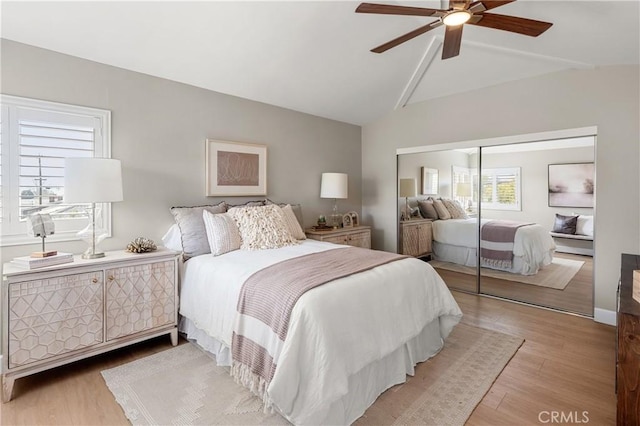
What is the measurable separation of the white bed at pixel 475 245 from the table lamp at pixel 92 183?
12.7 feet

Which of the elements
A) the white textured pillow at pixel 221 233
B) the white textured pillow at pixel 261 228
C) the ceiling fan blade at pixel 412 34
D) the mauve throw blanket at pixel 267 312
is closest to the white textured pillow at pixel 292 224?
the white textured pillow at pixel 261 228

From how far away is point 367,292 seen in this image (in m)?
2.03

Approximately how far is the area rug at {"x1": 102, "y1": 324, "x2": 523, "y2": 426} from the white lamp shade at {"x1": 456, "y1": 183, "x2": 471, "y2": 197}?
2.00 m

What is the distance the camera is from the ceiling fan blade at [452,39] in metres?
2.20

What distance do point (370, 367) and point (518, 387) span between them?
107cm

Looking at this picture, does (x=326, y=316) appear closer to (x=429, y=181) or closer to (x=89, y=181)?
(x=89, y=181)

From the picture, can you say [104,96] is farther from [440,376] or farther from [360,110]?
[440,376]

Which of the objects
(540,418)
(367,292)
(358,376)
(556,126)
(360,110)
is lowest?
(540,418)

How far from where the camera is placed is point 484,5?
1.88 metres

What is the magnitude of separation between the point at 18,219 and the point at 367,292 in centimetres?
270

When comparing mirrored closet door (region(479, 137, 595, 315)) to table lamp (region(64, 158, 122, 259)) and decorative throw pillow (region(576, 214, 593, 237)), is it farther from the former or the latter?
table lamp (region(64, 158, 122, 259))

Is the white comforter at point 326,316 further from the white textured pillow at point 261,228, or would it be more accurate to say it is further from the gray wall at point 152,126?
the gray wall at point 152,126

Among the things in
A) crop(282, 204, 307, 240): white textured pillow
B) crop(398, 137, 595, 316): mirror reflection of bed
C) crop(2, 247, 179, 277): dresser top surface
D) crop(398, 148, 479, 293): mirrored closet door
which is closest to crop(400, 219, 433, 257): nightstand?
crop(398, 148, 479, 293): mirrored closet door

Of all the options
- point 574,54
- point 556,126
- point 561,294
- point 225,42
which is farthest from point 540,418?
point 225,42
